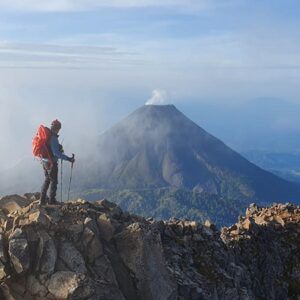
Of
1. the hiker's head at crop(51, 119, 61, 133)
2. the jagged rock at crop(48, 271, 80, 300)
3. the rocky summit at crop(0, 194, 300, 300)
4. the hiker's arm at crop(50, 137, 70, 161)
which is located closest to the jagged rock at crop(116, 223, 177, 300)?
the rocky summit at crop(0, 194, 300, 300)

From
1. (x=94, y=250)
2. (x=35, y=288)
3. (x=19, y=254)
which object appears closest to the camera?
(x=35, y=288)

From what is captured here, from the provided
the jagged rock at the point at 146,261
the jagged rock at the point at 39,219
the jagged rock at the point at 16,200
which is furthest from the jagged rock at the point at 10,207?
the jagged rock at the point at 146,261

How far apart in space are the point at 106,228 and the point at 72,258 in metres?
3.75

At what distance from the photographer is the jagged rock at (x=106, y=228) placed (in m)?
33.3

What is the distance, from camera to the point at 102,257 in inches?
1247

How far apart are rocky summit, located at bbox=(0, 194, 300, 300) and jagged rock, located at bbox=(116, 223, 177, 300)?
0.20 feet

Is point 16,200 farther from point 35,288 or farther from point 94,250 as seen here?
point 35,288

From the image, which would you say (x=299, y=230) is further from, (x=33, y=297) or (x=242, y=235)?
(x=33, y=297)

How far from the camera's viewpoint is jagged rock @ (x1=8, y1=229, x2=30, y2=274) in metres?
28.9

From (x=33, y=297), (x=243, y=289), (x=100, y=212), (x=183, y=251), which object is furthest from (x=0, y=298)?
(x=243, y=289)

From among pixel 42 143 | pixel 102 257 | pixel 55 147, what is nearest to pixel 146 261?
pixel 102 257

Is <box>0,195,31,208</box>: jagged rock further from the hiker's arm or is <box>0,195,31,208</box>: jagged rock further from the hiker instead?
the hiker's arm

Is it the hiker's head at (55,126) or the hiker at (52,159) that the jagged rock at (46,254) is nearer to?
the hiker at (52,159)

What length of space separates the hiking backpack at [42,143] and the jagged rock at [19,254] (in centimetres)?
702
